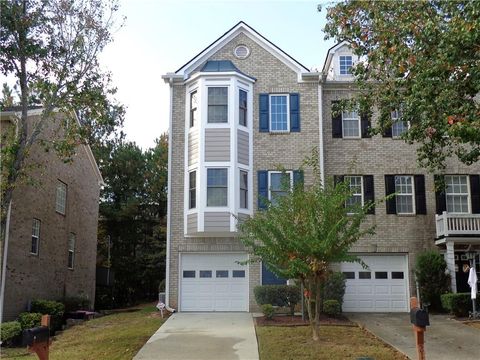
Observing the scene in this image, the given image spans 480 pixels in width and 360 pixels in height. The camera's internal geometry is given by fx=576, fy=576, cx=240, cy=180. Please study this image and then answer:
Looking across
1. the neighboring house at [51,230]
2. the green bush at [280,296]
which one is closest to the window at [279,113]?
the green bush at [280,296]

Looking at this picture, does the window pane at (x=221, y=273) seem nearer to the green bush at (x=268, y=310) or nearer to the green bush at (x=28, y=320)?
the green bush at (x=268, y=310)

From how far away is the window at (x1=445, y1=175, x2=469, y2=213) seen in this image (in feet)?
72.9

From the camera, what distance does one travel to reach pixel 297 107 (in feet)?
74.1

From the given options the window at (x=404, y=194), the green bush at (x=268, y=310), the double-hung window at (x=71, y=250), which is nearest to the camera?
the green bush at (x=268, y=310)

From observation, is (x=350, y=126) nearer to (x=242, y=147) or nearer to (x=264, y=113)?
(x=264, y=113)

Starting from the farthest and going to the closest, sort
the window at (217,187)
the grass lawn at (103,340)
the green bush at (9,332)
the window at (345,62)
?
the window at (345,62) < the window at (217,187) < the green bush at (9,332) < the grass lawn at (103,340)

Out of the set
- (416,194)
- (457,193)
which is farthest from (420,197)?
(457,193)

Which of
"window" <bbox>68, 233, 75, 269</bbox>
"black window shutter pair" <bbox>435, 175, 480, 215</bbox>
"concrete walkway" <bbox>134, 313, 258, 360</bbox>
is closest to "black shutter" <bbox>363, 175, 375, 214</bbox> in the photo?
"black window shutter pair" <bbox>435, 175, 480, 215</bbox>

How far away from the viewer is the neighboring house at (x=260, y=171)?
2139 centimetres

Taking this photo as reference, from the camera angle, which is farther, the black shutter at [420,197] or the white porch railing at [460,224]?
the black shutter at [420,197]

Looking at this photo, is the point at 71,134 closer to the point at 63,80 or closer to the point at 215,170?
the point at 63,80

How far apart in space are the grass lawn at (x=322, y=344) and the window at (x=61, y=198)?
1158cm

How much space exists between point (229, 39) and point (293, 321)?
37.6 ft

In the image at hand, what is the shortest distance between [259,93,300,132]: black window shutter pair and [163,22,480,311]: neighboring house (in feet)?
0.13
